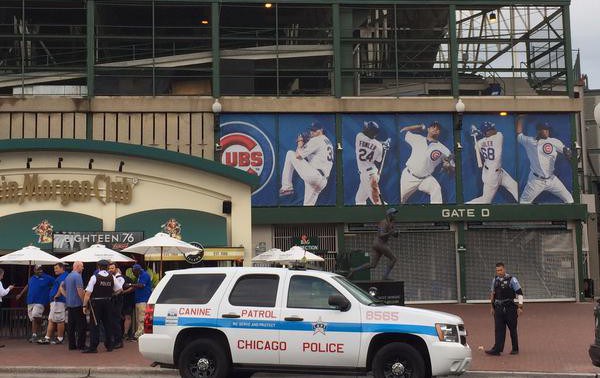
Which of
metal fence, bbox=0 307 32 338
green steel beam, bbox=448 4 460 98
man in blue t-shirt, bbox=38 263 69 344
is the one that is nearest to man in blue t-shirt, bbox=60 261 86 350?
man in blue t-shirt, bbox=38 263 69 344

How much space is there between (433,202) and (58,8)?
687 inches

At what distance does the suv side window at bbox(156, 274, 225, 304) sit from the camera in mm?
10539

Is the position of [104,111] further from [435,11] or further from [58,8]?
[435,11]

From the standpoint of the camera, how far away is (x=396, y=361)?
9.91m

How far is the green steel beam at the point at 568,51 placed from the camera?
29109 mm

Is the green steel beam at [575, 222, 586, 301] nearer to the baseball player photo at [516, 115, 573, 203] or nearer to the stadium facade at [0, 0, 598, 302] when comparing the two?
the stadium facade at [0, 0, 598, 302]

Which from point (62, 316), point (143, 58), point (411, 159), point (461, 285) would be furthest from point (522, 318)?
point (143, 58)

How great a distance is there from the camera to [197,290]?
34.8ft

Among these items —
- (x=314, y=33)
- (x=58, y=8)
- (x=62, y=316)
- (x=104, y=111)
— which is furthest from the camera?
(x=314, y=33)

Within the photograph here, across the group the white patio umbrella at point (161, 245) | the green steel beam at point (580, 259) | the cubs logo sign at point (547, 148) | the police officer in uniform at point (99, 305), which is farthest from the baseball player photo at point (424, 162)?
the police officer in uniform at point (99, 305)

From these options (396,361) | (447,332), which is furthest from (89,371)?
(447,332)

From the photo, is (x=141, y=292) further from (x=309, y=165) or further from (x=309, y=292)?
(x=309, y=165)

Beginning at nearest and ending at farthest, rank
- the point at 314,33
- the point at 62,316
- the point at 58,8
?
the point at 62,316 → the point at 58,8 → the point at 314,33

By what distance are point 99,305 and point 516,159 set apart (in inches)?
774
